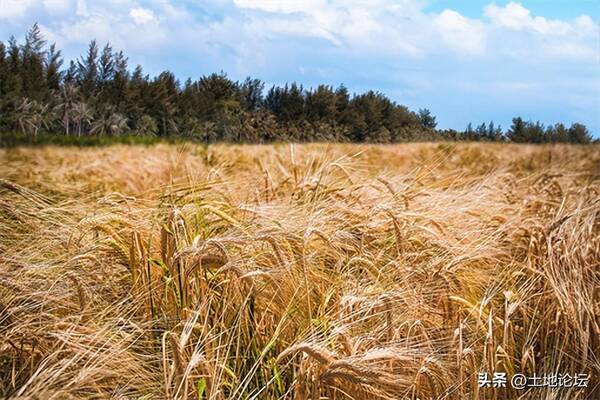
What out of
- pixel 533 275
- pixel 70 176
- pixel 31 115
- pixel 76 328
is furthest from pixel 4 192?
pixel 533 275

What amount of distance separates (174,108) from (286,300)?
159 centimetres

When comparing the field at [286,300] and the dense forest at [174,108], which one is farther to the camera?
the dense forest at [174,108]

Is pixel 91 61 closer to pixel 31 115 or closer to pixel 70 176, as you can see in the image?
pixel 31 115

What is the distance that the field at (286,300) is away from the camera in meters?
1.14

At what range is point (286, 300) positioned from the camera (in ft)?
4.55

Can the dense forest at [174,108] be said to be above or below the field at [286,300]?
above

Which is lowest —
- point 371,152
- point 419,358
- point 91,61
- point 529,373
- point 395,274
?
point 529,373

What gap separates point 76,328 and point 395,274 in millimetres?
749

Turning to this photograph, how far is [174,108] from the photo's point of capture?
275cm

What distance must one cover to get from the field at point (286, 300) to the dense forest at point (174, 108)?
677 mm

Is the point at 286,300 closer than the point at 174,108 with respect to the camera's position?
Yes

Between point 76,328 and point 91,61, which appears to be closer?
point 76,328

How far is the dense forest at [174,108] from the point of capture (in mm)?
2361

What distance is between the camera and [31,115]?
2.34 metres
